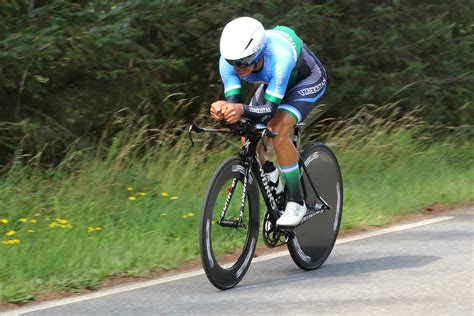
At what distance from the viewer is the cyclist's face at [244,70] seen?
22.7ft

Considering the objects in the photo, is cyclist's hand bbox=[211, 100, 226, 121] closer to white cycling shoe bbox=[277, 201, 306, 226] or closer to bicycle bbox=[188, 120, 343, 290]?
bicycle bbox=[188, 120, 343, 290]

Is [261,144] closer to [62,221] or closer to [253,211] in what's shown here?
[253,211]

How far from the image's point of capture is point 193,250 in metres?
8.02

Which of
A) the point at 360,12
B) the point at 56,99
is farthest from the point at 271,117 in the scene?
the point at 360,12

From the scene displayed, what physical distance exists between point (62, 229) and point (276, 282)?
1.99m

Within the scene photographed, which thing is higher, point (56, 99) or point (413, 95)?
point (56, 99)

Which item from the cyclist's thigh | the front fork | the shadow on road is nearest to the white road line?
the shadow on road

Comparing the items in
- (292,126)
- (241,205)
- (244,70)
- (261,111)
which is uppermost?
(244,70)

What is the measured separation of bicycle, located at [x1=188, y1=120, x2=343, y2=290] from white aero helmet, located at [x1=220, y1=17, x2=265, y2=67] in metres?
0.45

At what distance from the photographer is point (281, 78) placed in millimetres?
6945

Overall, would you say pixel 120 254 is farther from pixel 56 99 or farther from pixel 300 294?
pixel 56 99

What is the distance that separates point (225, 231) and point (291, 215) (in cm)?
52

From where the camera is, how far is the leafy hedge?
10.7 meters

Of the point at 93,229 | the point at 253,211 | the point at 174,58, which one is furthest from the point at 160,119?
the point at 253,211
